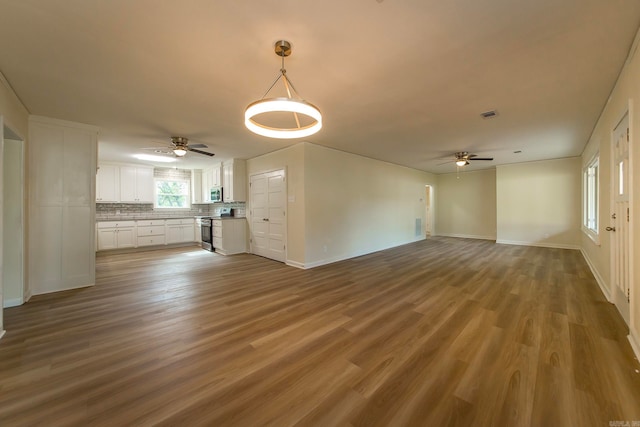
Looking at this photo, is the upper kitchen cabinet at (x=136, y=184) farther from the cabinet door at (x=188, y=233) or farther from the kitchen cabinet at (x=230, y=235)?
the kitchen cabinet at (x=230, y=235)

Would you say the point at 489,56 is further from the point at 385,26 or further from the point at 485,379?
the point at 485,379

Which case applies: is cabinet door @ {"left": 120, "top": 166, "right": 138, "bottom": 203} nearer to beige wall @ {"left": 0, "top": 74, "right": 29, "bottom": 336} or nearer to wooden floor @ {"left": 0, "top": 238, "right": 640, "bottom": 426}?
beige wall @ {"left": 0, "top": 74, "right": 29, "bottom": 336}

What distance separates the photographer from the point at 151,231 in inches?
290

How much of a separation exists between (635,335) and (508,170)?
674cm

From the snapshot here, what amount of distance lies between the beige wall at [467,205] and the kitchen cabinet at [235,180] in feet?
24.7

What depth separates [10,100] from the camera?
8.95ft

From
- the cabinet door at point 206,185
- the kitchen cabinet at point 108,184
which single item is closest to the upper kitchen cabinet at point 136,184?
the kitchen cabinet at point 108,184

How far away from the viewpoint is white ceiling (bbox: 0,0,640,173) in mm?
1669

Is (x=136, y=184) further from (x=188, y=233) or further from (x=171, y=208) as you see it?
(x=188, y=233)

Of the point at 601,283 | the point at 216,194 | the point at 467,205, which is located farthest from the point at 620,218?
the point at 216,194

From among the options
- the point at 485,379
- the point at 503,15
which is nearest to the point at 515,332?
the point at 485,379

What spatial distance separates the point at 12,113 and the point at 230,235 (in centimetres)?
424

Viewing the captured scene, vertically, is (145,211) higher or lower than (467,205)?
lower

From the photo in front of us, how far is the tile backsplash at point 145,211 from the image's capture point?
23.7 feet
